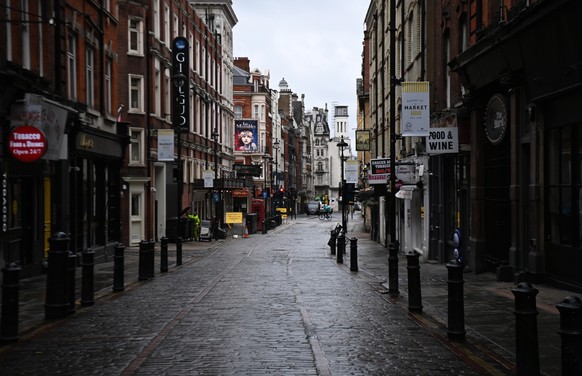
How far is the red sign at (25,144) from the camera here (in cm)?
1555

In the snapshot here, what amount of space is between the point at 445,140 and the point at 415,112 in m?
1.42

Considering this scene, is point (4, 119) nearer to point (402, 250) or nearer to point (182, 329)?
point (182, 329)

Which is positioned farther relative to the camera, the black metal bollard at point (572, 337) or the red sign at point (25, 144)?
the red sign at point (25, 144)

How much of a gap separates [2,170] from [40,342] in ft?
26.1

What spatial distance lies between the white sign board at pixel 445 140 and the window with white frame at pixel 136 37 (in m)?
22.5

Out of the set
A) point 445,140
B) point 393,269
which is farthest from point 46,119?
point 445,140

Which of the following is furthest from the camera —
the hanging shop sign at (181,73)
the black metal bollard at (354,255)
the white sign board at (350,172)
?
the white sign board at (350,172)

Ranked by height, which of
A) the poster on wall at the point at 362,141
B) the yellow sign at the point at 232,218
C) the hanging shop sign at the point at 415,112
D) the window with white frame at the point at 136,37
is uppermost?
the window with white frame at the point at 136,37

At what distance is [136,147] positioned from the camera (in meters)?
38.4

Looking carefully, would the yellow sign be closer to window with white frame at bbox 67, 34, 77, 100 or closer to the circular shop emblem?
window with white frame at bbox 67, 34, 77, 100

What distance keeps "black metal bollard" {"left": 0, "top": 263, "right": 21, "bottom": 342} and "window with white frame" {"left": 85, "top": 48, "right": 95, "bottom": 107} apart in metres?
15.8

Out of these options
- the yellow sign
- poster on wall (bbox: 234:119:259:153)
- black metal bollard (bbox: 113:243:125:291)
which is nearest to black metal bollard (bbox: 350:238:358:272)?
black metal bollard (bbox: 113:243:125:291)

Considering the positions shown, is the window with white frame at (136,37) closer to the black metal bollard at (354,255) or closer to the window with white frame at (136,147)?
the window with white frame at (136,147)

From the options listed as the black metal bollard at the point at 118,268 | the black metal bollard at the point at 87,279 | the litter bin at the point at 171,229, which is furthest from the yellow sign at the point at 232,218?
the black metal bollard at the point at 87,279
